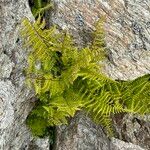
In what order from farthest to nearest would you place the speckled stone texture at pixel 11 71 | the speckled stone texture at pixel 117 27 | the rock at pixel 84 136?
the rock at pixel 84 136, the speckled stone texture at pixel 117 27, the speckled stone texture at pixel 11 71

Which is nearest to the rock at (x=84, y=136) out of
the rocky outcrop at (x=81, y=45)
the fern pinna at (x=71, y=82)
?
the rocky outcrop at (x=81, y=45)

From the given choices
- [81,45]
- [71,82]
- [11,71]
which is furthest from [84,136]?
[11,71]

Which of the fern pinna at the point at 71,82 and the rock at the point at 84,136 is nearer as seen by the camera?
the fern pinna at the point at 71,82

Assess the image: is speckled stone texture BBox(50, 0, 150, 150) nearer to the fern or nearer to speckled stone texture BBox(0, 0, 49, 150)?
the fern

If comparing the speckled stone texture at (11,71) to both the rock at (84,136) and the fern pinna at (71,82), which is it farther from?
the rock at (84,136)

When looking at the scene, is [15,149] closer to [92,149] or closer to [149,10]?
[92,149]

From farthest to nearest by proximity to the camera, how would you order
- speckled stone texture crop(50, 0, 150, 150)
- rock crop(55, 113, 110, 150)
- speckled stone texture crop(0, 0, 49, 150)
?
rock crop(55, 113, 110, 150) < speckled stone texture crop(50, 0, 150, 150) < speckled stone texture crop(0, 0, 49, 150)

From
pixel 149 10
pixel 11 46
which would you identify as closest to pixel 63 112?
pixel 11 46

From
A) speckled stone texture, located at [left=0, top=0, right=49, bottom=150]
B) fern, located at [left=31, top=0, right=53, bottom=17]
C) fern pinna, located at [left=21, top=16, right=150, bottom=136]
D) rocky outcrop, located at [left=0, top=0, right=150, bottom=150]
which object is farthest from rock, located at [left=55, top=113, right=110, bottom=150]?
fern, located at [left=31, top=0, right=53, bottom=17]
